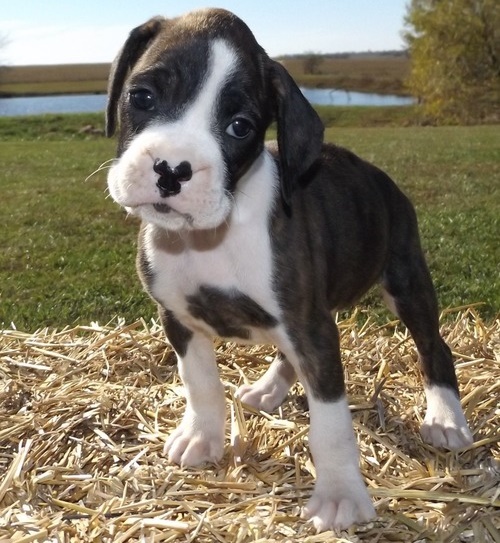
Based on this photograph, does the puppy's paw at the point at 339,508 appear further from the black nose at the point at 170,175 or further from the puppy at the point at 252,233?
the black nose at the point at 170,175

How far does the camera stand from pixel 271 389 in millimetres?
4961

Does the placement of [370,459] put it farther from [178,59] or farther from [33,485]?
[178,59]

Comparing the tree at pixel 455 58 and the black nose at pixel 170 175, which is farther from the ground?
the black nose at pixel 170 175

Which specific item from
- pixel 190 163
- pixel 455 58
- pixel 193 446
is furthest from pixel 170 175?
pixel 455 58

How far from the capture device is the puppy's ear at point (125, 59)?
12.4 feet

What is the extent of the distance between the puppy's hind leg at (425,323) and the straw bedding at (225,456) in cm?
17

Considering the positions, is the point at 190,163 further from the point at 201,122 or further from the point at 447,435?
the point at 447,435

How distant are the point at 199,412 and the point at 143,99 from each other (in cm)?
187

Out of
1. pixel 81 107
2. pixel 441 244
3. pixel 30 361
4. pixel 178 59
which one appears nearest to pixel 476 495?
pixel 178 59

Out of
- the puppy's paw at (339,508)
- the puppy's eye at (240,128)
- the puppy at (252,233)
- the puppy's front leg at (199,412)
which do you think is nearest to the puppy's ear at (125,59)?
the puppy at (252,233)

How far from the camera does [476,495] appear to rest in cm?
394

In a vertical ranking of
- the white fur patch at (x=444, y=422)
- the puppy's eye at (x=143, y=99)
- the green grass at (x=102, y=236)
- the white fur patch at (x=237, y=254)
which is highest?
the puppy's eye at (x=143, y=99)

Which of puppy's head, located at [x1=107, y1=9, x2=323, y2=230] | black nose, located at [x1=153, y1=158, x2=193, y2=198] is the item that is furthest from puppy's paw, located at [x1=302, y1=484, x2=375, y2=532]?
black nose, located at [x1=153, y1=158, x2=193, y2=198]

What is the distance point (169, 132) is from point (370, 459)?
2.12 meters
